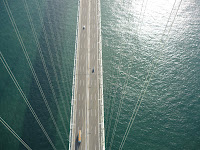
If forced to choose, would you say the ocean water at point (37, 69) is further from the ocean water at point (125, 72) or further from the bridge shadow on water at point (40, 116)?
the ocean water at point (125, 72)

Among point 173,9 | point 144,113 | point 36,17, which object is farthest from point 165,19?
point 36,17

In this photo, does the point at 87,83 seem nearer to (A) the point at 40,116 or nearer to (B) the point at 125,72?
(B) the point at 125,72

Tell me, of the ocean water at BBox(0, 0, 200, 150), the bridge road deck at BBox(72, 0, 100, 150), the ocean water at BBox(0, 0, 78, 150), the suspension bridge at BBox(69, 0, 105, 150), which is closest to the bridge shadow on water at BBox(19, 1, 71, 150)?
the ocean water at BBox(0, 0, 78, 150)

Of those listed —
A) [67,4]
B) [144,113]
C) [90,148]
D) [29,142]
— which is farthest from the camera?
[67,4]

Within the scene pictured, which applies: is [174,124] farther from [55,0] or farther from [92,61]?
[55,0]

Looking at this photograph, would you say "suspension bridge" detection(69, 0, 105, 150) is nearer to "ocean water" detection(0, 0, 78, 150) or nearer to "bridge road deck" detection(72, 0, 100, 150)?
"bridge road deck" detection(72, 0, 100, 150)

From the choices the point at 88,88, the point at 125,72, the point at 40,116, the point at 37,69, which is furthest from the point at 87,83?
the point at 37,69
